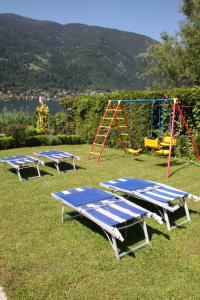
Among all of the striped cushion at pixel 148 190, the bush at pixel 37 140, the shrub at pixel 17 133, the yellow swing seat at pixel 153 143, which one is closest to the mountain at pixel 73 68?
the bush at pixel 37 140

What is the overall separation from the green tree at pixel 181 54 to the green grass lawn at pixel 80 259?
62.7ft

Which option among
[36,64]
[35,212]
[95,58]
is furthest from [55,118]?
[95,58]

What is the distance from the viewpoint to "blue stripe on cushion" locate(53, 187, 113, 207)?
198 inches

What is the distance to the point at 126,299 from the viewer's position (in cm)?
338

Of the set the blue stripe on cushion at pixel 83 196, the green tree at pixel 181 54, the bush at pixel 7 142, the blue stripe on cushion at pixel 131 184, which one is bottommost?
the bush at pixel 7 142

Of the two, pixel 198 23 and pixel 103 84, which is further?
pixel 103 84

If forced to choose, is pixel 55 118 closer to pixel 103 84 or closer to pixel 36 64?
pixel 103 84

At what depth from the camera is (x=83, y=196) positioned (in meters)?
5.29

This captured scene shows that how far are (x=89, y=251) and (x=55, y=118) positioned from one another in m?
13.5

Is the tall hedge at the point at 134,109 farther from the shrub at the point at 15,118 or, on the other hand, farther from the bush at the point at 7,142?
the bush at the point at 7,142

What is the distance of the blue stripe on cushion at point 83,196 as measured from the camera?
503 centimetres

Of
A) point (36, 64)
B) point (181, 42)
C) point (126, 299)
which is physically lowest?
point (126, 299)

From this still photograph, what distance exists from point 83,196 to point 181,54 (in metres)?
21.0

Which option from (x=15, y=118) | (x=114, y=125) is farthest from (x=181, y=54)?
(x=15, y=118)
